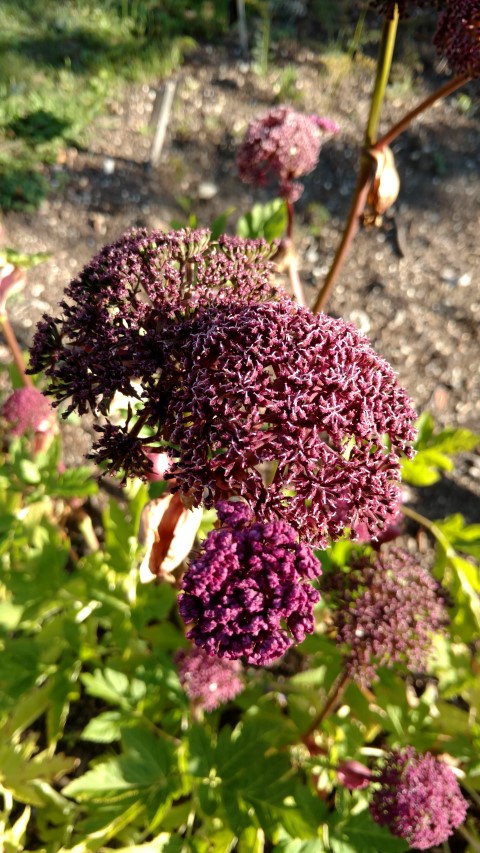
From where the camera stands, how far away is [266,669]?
125 inches

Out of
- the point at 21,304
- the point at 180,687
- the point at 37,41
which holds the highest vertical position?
the point at 37,41

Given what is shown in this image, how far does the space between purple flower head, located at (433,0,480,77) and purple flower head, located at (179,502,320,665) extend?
138cm

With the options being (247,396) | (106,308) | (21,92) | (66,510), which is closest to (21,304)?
(66,510)

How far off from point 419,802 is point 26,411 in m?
1.86

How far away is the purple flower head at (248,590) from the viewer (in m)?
1.32

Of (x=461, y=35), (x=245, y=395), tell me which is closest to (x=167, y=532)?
(x=245, y=395)

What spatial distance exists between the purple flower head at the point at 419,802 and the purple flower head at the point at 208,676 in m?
0.59

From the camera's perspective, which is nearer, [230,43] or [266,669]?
[266,669]

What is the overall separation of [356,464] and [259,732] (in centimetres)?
111

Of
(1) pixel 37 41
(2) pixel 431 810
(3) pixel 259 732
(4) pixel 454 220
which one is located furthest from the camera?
(1) pixel 37 41

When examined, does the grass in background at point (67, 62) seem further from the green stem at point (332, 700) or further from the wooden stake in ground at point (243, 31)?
the green stem at point (332, 700)

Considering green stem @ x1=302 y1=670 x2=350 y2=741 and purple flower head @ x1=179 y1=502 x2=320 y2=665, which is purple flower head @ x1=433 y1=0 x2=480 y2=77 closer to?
purple flower head @ x1=179 y1=502 x2=320 y2=665

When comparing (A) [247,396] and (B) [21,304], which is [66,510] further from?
(A) [247,396]

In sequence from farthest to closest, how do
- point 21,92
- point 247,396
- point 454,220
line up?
point 21,92
point 454,220
point 247,396
